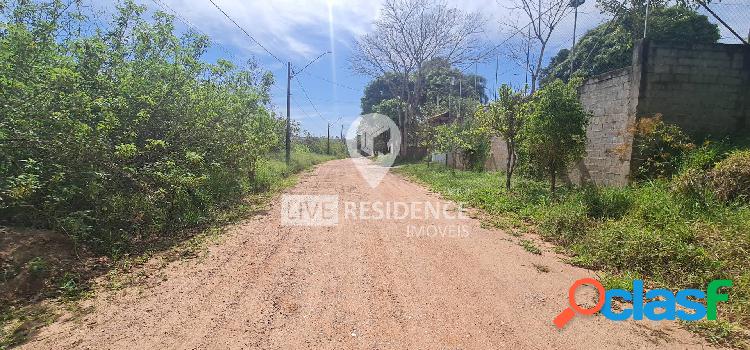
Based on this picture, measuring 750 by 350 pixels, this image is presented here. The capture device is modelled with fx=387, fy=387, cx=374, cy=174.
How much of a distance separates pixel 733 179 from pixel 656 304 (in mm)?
3348

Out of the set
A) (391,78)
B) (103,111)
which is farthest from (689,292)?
(391,78)

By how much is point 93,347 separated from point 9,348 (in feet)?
2.03

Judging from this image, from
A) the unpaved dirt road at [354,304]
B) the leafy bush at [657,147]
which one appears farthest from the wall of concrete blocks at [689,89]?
the unpaved dirt road at [354,304]

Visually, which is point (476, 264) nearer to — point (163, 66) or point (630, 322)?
point (630, 322)

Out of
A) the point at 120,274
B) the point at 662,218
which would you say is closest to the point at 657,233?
the point at 662,218

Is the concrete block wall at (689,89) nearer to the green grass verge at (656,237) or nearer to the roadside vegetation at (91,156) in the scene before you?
the green grass verge at (656,237)

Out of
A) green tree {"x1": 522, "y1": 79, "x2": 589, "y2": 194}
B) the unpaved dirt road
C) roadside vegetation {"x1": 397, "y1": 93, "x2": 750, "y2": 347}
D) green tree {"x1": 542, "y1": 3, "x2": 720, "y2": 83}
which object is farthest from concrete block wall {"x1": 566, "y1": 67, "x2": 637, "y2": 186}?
green tree {"x1": 542, "y1": 3, "x2": 720, "y2": 83}

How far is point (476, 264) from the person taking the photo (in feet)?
15.9

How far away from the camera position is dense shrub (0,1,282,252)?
4.30 m

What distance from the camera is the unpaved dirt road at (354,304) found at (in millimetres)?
3018

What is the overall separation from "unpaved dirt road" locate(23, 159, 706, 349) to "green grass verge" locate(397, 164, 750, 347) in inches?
18.9

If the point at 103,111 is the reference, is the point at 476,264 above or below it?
below

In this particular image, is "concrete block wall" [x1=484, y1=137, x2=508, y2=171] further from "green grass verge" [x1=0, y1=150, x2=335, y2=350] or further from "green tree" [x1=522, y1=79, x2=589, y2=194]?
"green grass verge" [x1=0, y1=150, x2=335, y2=350]

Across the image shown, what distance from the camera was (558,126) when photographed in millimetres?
7969
